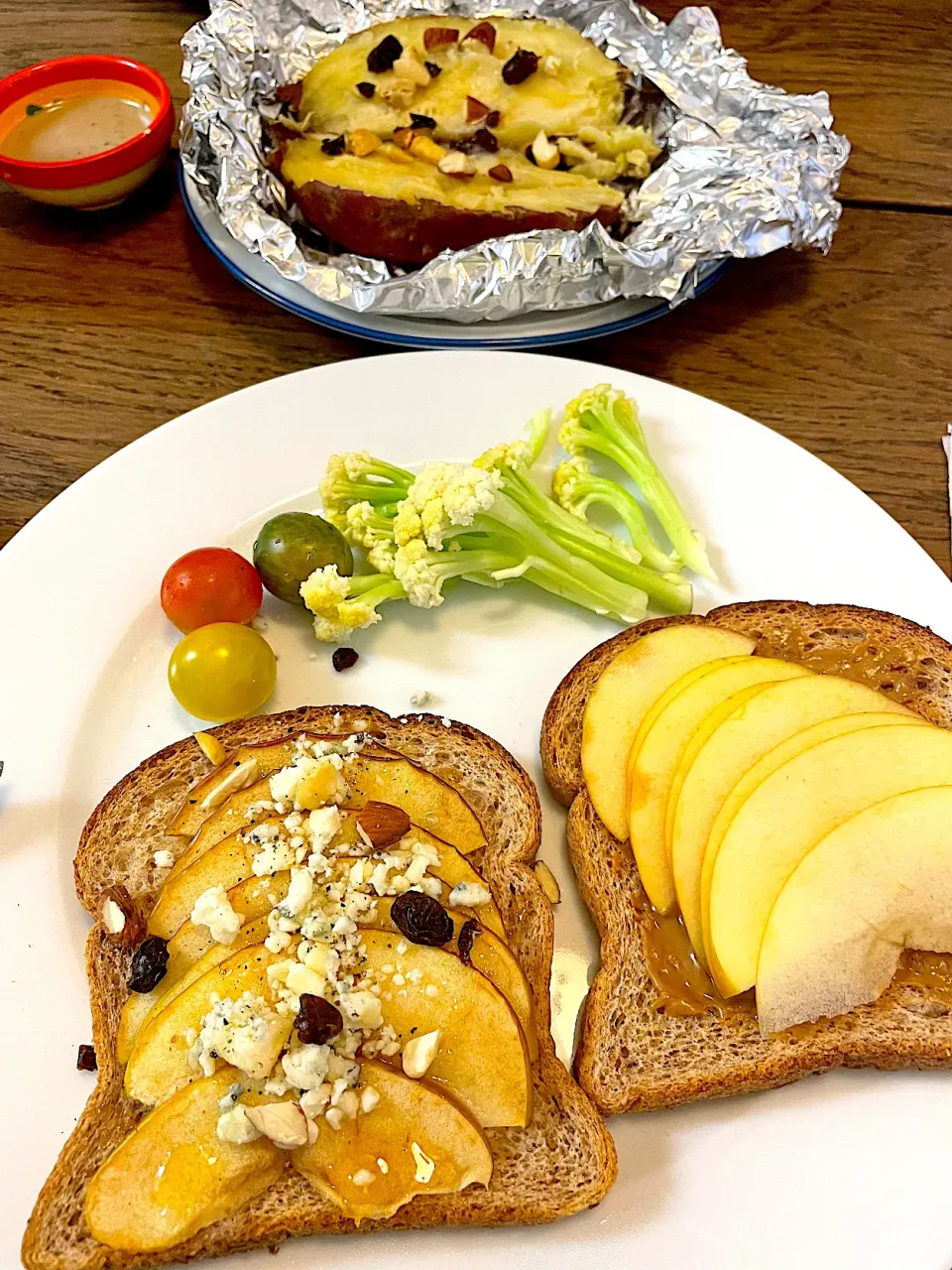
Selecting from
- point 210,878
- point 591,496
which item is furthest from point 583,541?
point 210,878

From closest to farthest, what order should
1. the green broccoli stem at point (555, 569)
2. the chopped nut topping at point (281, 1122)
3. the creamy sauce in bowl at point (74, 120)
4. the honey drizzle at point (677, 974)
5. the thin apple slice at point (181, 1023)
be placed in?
the chopped nut topping at point (281, 1122) → the thin apple slice at point (181, 1023) → the honey drizzle at point (677, 974) → the green broccoli stem at point (555, 569) → the creamy sauce in bowl at point (74, 120)

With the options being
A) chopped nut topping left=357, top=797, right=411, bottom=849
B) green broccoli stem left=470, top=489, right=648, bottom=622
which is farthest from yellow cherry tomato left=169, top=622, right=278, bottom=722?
green broccoli stem left=470, top=489, right=648, bottom=622

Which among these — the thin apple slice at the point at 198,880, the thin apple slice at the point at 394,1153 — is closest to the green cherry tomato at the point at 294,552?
the thin apple slice at the point at 198,880

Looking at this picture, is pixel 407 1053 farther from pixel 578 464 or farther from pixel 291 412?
pixel 291 412

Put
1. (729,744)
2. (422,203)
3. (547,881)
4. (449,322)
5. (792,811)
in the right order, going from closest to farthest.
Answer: (792,811)
(729,744)
(547,881)
(422,203)
(449,322)

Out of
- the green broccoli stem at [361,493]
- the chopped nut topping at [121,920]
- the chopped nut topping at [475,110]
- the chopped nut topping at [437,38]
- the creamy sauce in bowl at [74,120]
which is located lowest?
the chopped nut topping at [121,920]

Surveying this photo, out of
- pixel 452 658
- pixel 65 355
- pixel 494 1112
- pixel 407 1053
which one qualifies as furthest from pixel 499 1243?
pixel 65 355

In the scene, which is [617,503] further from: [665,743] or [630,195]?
[630,195]

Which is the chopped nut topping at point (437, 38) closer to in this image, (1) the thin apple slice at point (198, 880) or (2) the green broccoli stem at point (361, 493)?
(2) the green broccoli stem at point (361, 493)
